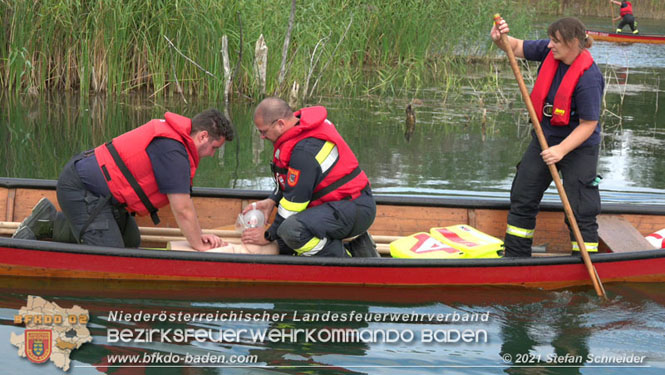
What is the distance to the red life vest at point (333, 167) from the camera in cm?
538

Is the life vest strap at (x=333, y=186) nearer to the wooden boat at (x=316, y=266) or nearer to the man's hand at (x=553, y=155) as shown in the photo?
the wooden boat at (x=316, y=266)

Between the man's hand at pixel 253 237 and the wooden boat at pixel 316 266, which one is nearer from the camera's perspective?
the wooden boat at pixel 316 266

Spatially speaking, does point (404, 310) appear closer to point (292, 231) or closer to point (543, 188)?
point (292, 231)

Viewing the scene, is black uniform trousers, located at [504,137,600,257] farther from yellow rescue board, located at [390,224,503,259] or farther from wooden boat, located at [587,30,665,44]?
wooden boat, located at [587,30,665,44]

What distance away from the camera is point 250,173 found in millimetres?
8859

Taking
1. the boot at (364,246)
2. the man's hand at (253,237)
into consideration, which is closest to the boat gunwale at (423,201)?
the boot at (364,246)

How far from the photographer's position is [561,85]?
18.2ft

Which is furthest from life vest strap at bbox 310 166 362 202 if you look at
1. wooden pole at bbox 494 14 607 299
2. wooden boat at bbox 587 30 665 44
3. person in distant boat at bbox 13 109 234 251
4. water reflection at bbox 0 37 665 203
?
wooden boat at bbox 587 30 665 44

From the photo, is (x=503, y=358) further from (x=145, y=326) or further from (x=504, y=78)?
(x=504, y=78)

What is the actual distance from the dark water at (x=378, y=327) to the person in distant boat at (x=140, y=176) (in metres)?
0.43

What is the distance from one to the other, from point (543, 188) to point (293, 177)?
5.94ft

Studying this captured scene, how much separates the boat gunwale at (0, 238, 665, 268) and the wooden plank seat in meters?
0.23

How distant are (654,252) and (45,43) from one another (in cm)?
843

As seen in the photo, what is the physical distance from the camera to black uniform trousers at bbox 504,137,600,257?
5684 millimetres
